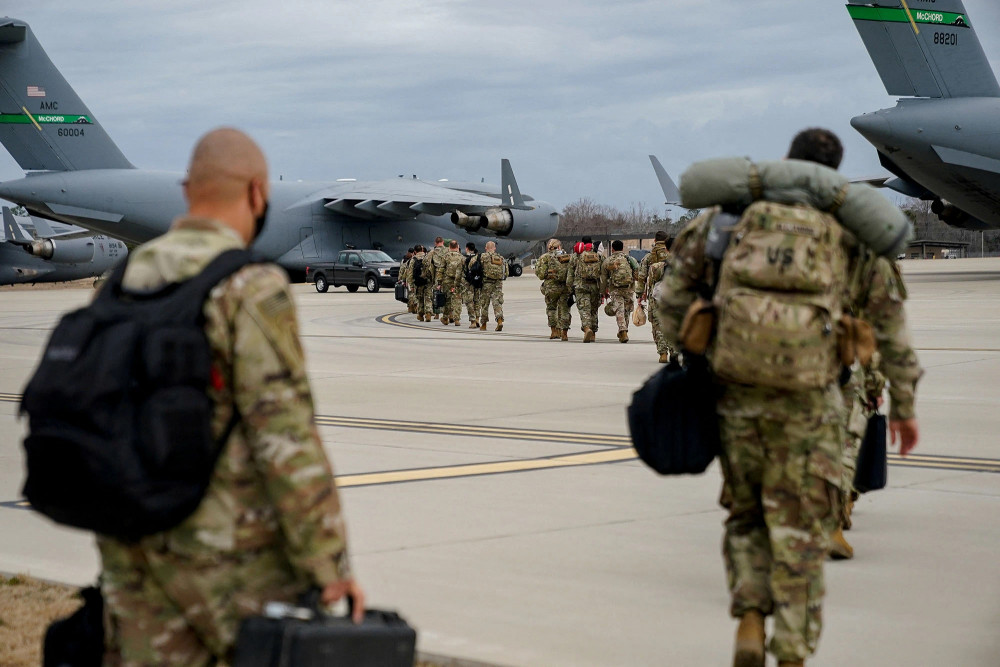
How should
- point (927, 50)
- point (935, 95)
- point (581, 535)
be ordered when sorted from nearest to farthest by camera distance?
point (581, 535) < point (927, 50) < point (935, 95)

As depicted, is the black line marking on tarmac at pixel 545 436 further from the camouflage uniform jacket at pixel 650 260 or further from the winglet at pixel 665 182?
the winglet at pixel 665 182

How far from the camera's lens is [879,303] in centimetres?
433

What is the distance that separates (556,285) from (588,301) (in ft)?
2.45

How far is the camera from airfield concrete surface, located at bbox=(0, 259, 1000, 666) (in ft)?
15.9

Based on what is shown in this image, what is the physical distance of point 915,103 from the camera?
34.4 metres

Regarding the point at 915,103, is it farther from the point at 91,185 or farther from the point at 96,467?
the point at 96,467

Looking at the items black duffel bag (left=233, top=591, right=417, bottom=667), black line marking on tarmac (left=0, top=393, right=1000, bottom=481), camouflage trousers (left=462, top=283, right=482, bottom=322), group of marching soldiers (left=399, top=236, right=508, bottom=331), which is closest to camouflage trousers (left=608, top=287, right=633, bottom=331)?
group of marching soldiers (left=399, top=236, right=508, bottom=331)

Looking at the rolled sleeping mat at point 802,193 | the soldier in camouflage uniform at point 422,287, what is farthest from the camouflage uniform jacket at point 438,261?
the rolled sleeping mat at point 802,193

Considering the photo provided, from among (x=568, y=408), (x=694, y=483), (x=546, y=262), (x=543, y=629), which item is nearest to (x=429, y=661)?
(x=543, y=629)

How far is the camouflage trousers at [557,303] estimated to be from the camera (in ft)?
69.1

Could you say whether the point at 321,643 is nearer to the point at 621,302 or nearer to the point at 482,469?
the point at 482,469

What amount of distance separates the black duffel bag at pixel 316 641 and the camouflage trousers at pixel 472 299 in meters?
21.9

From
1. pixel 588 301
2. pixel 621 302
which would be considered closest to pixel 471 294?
pixel 588 301

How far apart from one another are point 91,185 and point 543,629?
40.1 meters
